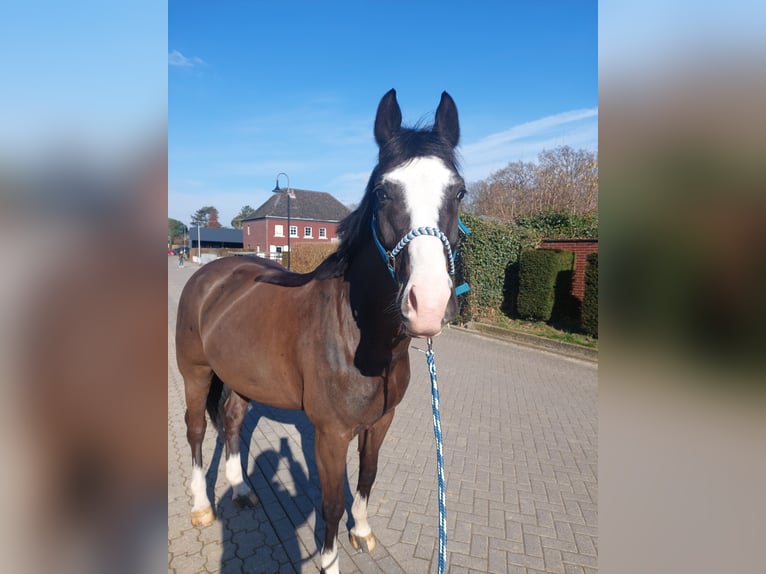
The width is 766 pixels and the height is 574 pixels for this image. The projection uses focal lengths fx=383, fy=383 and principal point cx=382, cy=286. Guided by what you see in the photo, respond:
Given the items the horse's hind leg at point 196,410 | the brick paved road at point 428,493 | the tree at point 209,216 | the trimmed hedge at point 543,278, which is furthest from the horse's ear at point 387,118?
the tree at point 209,216

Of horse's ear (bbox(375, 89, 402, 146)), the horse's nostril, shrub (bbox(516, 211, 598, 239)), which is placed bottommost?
the horse's nostril

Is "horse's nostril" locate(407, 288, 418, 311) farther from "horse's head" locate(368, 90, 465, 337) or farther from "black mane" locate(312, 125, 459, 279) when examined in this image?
"black mane" locate(312, 125, 459, 279)

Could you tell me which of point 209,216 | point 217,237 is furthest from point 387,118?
point 209,216

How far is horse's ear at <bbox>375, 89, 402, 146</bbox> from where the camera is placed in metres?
2.07

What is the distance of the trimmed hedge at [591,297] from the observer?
301 inches

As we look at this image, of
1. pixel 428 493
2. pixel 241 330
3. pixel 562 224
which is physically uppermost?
pixel 562 224

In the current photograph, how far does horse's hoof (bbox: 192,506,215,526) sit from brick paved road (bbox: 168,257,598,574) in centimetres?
6

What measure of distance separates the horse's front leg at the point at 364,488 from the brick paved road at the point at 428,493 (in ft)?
0.32

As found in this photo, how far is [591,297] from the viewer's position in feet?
26.1

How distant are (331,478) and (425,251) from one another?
5.47 feet

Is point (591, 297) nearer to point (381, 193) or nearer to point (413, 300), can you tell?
point (381, 193)

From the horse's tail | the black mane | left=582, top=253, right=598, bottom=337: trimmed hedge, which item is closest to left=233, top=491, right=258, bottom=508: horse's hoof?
the horse's tail

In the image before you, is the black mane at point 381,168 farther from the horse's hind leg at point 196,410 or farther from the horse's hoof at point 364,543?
the horse's hoof at point 364,543
